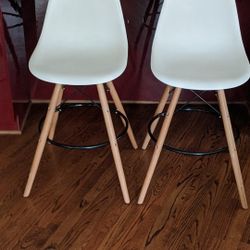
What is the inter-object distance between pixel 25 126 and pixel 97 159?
42cm

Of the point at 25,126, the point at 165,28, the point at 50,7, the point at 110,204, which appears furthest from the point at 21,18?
the point at 110,204

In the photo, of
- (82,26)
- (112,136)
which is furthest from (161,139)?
(82,26)

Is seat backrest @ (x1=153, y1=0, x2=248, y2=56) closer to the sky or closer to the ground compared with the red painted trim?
closer to the sky

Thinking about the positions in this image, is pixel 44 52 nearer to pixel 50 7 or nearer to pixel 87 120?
pixel 50 7

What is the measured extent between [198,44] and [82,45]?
0.44 m

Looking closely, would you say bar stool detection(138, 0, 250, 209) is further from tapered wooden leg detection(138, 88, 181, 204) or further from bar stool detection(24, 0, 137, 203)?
bar stool detection(24, 0, 137, 203)

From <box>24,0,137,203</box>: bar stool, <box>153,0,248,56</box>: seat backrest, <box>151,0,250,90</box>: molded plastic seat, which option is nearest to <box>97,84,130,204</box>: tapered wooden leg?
<box>24,0,137,203</box>: bar stool

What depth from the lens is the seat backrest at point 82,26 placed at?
5.63 ft

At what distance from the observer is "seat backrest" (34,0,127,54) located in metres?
1.72

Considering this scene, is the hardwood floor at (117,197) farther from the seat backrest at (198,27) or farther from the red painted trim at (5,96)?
the seat backrest at (198,27)

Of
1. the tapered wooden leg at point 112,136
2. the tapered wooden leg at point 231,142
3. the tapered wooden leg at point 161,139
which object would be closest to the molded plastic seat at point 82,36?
the tapered wooden leg at point 112,136

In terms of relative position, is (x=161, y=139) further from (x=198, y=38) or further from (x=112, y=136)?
(x=198, y=38)

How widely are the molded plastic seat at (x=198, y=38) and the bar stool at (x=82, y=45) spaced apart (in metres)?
0.15

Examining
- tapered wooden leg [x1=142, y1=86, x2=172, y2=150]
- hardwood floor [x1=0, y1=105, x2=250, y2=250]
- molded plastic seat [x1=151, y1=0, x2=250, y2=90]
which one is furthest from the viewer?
tapered wooden leg [x1=142, y1=86, x2=172, y2=150]
